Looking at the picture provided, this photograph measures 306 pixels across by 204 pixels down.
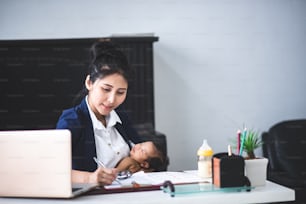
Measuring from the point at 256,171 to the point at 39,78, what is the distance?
5.52 ft

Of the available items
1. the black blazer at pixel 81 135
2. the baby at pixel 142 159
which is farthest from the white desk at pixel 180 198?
the baby at pixel 142 159

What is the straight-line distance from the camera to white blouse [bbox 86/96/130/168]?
6.66 feet

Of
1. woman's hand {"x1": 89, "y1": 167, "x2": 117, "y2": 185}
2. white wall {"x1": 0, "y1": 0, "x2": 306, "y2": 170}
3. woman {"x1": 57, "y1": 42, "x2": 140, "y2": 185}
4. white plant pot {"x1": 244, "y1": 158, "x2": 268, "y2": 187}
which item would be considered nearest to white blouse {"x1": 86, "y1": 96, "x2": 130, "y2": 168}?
woman {"x1": 57, "y1": 42, "x2": 140, "y2": 185}

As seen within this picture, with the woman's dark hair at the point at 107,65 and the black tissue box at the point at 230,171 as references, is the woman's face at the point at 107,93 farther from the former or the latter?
the black tissue box at the point at 230,171

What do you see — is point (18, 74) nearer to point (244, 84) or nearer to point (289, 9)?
point (244, 84)

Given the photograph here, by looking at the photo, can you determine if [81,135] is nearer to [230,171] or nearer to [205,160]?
[205,160]

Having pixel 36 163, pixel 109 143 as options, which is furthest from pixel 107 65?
pixel 36 163

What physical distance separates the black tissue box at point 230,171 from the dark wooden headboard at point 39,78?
5.15ft

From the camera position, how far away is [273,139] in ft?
10.5

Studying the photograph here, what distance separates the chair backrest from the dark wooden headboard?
126cm

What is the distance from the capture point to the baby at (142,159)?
2044mm

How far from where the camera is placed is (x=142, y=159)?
2.05 m

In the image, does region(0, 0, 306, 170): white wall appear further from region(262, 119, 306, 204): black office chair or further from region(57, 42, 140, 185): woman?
region(57, 42, 140, 185): woman

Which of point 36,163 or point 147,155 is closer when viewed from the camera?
point 36,163
